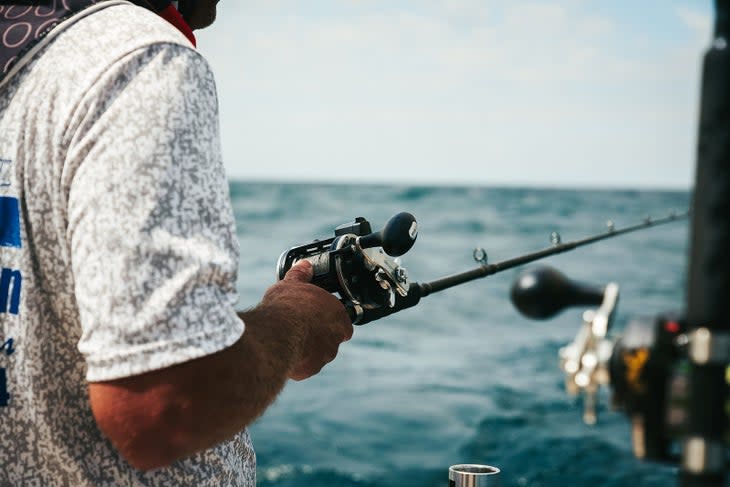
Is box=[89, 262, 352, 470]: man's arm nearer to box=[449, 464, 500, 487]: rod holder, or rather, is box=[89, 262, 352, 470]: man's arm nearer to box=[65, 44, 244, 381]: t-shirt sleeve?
box=[65, 44, 244, 381]: t-shirt sleeve

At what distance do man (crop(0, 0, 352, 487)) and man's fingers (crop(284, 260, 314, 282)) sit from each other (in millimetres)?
397

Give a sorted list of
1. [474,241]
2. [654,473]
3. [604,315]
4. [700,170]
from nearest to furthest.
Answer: [700,170] < [604,315] < [654,473] < [474,241]

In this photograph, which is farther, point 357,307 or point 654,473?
point 654,473

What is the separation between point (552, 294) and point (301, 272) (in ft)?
2.47

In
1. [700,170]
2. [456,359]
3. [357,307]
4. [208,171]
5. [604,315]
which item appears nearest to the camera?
[700,170]

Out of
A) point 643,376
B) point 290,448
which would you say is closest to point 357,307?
point 643,376

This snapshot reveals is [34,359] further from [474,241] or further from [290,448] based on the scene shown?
[474,241]

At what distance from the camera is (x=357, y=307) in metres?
1.64

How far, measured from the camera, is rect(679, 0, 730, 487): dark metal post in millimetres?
728

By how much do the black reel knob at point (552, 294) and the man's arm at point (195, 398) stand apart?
36cm

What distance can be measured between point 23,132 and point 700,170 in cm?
78

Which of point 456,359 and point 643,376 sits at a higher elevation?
point 643,376

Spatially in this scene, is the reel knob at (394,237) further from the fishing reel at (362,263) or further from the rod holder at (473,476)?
the rod holder at (473,476)

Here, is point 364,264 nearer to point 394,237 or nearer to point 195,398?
point 394,237
